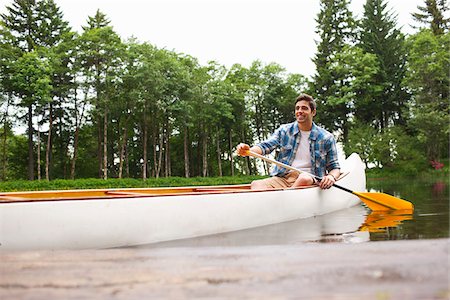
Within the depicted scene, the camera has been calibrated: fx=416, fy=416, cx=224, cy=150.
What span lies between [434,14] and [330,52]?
882 centimetres

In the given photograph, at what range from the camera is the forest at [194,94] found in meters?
22.7

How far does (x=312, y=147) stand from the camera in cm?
476

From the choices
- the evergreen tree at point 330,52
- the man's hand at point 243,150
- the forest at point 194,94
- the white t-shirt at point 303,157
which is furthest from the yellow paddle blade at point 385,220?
the evergreen tree at point 330,52

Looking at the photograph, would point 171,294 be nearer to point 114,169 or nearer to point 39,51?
point 39,51

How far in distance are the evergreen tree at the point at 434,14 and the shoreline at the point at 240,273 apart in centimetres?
3466

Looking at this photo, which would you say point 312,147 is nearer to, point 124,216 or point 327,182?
point 327,182

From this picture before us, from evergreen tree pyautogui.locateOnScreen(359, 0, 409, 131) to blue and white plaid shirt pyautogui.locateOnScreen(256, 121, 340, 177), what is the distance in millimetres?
27871

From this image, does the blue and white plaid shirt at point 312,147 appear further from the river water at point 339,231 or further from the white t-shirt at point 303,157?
the river water at point 339,231

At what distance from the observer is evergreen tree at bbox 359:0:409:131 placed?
3073cm

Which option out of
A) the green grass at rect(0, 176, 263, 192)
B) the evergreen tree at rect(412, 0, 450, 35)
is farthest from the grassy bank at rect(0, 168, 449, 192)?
the evergreen tree at rect(412, 0, 450, 35)

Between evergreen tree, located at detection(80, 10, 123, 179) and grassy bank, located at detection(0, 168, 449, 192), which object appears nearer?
grassy bank, located at detection(0, 168, 449, 192)

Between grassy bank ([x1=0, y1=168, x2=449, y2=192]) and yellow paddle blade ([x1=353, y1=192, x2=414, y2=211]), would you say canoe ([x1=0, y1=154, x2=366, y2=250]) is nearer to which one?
yellow paddle blade ([x1=353, y1=192, x2=414, y2=211])

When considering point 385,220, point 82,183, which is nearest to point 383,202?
point 385,220

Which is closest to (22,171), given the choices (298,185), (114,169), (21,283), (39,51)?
(114,169)
